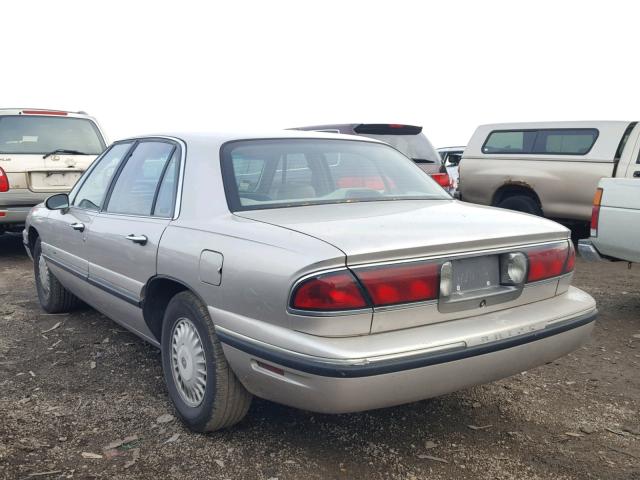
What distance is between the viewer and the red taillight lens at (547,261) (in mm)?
2936

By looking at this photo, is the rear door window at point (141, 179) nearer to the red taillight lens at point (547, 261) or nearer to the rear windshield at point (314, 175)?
the rear windshield at point (314, 175)

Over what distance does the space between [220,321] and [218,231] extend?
0.42 m

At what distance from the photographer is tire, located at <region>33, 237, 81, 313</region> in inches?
207

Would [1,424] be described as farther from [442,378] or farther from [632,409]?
[632,409]

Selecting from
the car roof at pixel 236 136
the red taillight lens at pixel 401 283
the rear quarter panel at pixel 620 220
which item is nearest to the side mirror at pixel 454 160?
the rear quarter panel at pixel 620 220

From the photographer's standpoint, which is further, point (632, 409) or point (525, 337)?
point (632, 409)

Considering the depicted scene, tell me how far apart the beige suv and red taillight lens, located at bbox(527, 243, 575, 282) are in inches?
267

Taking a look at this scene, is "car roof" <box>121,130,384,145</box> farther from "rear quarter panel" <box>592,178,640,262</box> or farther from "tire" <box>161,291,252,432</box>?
"rear quarter panel" <box>592,178,640,262</box>

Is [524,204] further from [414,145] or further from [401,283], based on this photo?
[401,283]

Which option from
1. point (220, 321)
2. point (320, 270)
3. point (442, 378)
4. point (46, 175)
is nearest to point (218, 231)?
point (220, 321)

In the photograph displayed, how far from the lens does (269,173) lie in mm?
3295

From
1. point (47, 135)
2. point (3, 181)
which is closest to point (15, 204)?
point (3, 181)

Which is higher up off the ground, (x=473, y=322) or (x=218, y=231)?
(x=218, y=231)

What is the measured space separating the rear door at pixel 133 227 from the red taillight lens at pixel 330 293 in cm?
116
